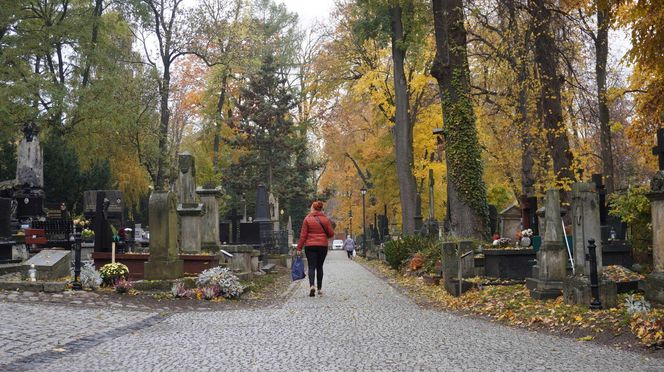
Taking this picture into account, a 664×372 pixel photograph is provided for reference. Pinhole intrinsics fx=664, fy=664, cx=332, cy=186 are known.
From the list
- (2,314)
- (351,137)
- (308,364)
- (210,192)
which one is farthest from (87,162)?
(308,364)

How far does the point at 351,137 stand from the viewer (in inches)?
1576

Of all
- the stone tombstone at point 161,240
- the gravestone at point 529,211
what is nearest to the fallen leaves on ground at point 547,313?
the gravestone at point 529,211

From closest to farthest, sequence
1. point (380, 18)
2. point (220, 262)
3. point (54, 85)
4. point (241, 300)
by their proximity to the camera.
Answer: point (241, 300) < point (220, 262) < point (380, 18) < point (54, 85)

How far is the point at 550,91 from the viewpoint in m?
16.3

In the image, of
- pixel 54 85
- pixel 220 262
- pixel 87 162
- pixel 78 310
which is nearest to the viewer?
pixel 78 310

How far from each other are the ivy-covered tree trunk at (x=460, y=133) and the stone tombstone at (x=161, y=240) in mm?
7050

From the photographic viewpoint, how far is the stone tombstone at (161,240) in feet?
42.4

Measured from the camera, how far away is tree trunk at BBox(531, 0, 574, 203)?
15.8 meters

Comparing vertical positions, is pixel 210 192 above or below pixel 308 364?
above

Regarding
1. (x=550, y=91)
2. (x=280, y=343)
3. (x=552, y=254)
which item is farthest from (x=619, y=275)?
(x=550, y=91)

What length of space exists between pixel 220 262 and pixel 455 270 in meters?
6.63

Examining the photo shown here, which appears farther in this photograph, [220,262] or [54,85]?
[54,85]

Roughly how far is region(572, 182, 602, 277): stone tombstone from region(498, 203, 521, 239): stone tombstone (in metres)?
11.0

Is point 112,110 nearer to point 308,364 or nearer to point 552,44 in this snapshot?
point 552,44
